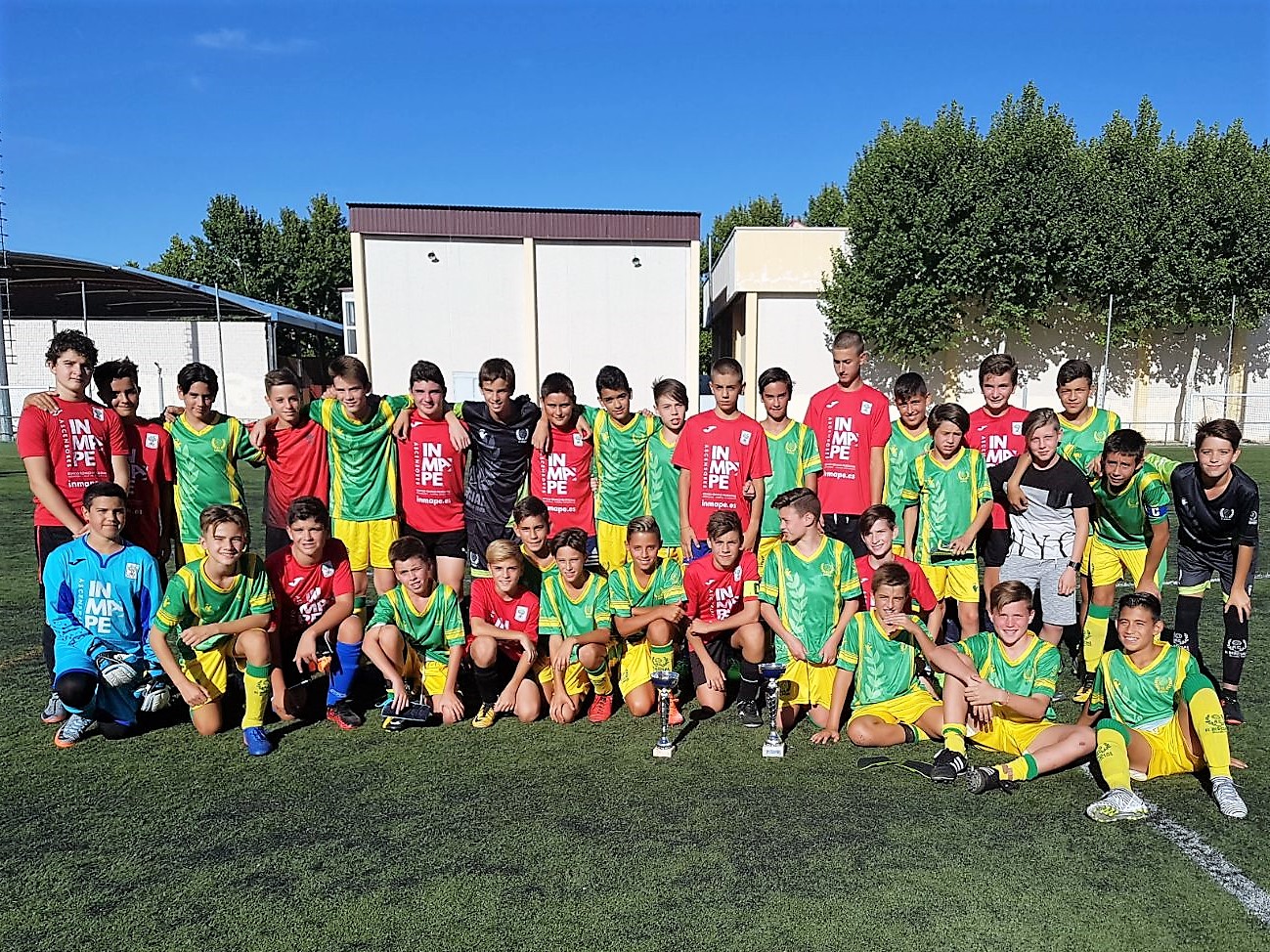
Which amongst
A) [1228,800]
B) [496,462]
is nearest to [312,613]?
[496,462]

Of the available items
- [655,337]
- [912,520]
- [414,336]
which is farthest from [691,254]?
[912,520]

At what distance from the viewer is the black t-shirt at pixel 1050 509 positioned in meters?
4.45

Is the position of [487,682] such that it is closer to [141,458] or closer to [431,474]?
[431,474]

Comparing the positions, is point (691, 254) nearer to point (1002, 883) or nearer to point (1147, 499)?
point (1147, 499)

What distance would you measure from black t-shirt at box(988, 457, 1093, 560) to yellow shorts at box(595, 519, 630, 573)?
2.27 meters

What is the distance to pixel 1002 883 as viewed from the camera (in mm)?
2785

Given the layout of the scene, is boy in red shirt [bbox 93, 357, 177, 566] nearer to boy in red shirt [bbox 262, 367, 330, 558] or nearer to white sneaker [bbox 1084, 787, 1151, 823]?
boy in red shirt [bbox 262, 367, 330, 558]

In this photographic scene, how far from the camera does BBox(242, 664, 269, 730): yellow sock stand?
4023mm

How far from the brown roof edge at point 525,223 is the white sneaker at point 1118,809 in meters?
21.8

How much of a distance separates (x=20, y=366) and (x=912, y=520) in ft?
96.6

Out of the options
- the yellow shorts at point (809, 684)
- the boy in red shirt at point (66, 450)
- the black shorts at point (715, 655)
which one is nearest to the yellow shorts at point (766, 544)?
the black shorts at point (715, 655)

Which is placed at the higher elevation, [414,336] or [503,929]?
[414,336]

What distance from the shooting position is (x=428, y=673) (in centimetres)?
446

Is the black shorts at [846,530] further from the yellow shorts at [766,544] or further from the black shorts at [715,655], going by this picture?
the black shorts at [715,655]
